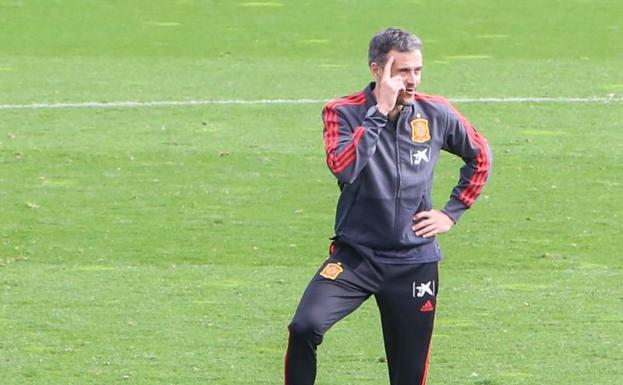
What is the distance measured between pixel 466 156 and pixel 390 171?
0.56m

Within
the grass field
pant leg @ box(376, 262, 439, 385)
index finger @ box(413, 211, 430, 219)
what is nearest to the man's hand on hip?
index finger @ box(413, 211, 430, 219)

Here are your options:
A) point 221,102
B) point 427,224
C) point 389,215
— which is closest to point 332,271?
point 389,215

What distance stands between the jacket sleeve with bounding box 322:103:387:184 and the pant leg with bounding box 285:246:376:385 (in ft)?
1.52

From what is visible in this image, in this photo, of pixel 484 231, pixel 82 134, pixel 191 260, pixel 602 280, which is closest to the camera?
pixel 602 280

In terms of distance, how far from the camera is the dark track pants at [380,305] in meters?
7.37

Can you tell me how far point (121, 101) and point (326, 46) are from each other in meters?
4.23

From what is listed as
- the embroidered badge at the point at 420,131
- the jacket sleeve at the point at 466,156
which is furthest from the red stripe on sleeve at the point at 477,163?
the embroidered badge at the point at 420,131

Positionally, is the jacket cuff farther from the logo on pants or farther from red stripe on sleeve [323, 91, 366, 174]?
red stripe on sleeve [323, 91, 366, 174]

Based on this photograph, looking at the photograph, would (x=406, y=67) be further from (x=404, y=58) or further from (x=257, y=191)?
(x=257, y=191)

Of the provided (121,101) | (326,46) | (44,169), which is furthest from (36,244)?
(326,46)

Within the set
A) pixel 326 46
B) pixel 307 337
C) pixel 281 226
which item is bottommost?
pixel 326 46

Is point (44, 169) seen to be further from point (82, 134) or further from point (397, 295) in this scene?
point (397, 295)

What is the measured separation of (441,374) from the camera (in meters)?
9.52

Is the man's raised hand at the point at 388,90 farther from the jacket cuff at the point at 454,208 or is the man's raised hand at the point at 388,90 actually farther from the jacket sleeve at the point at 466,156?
the jacket cuff at the point at 454,208
